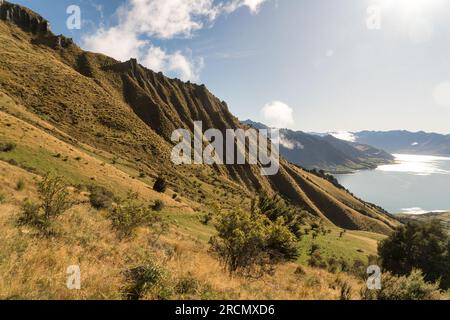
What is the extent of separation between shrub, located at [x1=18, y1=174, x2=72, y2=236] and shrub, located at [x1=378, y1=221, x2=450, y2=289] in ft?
101

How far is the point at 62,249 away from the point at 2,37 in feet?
368

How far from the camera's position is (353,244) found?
56312 mm

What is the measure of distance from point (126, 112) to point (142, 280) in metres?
89.3

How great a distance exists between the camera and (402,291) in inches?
381

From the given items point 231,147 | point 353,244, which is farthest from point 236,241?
point 231,147

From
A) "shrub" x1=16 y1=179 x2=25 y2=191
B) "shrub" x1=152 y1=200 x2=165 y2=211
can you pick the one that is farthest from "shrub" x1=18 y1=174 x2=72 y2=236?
"shrub" x1=152 y1=200 x2=165 y2=211

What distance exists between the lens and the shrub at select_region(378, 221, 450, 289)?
30.4m

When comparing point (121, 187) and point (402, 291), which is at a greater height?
point (121, 187)

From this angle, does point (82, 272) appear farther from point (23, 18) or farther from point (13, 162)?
point (23, 18)

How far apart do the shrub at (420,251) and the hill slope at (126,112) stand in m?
27.7

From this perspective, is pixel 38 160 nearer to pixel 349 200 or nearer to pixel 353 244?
pixel 353 244

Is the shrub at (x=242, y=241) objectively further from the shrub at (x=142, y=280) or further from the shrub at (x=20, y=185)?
the shrub at (x=20, y=185)

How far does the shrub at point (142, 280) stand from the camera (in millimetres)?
7727

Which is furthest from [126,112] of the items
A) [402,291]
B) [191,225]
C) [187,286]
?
[402,291]
